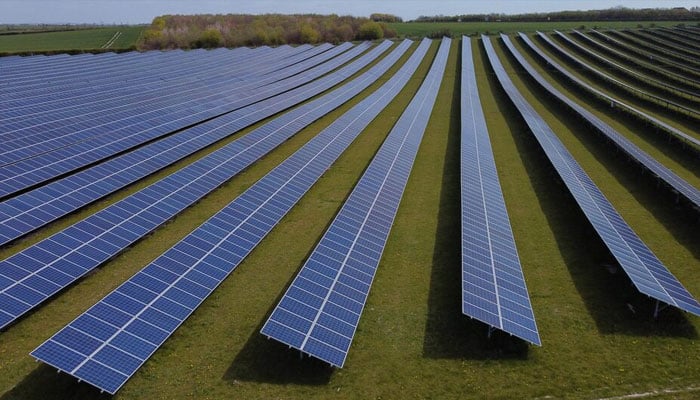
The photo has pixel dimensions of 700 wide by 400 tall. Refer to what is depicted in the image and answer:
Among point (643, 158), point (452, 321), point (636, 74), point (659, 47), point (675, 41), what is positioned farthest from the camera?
point (675, 41)

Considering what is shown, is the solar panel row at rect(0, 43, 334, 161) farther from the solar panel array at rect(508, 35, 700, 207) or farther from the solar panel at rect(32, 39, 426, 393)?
the solar panel array at rect(508, 35, 700, 207)

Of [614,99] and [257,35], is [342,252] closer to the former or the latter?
[614,99]

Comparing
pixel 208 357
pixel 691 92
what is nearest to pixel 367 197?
pixel 208 357

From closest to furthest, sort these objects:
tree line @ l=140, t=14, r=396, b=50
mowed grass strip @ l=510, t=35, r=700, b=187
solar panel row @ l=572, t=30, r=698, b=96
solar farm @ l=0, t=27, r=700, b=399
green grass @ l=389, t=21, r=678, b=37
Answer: solar farm @ l=0, t=27, r=700, b=399 → mowed grass strip @ l=510, t=35, r=700, b=187 → solar panel row @ l=572, t=30, r=698, b=96 → tree line @ l=140, t=14, r=396, b=50 → green grass @ l=389, t=21, r=678, b=37

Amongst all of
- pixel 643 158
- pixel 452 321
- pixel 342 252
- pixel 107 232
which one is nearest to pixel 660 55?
pixel 643 158

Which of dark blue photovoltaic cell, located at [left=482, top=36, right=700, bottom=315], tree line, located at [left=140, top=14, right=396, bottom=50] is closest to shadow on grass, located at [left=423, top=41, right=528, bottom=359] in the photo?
dark blue photovoltaic cell, located at [left=482, top=36, right=700, bottom=315]

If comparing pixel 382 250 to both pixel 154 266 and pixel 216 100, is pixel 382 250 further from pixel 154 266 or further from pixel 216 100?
pixel 216 100

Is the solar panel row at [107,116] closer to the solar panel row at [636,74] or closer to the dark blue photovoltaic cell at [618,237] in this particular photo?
the dark blue photovoltaic cell at [618,237]
